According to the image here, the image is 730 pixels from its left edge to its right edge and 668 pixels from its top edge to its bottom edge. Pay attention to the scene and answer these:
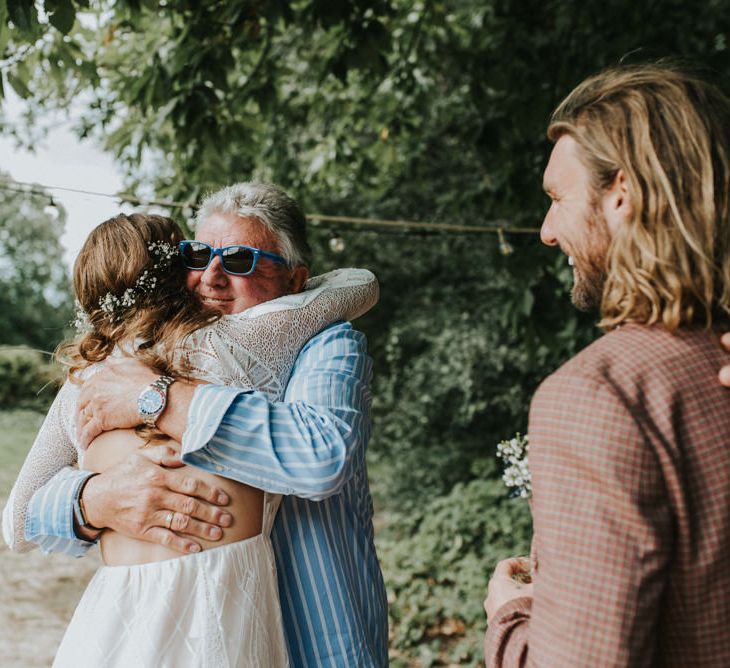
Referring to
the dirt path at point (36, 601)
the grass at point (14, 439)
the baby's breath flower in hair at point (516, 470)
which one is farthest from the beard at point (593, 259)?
the grass at point (14, 439)

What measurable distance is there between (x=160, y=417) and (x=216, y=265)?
56 centimetres

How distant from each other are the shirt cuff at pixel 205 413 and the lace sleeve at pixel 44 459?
412 millimetres

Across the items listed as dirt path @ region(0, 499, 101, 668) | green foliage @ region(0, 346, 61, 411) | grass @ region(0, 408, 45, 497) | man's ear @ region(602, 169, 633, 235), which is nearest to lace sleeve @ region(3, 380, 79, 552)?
man's ear @ region(602, 169, 633, 235)

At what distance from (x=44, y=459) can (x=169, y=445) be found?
426 mm

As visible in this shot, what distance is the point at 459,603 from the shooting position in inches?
222

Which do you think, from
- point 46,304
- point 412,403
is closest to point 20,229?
point 46,304

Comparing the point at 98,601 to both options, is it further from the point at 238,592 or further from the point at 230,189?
the point at 230,189

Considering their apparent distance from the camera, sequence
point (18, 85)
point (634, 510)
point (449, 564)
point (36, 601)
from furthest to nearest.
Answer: point (36, 601) → point (449, 564) → point (18, 85) → point (634, 510)

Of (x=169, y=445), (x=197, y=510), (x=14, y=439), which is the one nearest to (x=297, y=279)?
(x=169, y=445)

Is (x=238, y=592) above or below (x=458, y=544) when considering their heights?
above

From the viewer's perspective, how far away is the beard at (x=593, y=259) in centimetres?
118

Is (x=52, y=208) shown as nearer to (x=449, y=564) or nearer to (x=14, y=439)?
(x=449, y=564)

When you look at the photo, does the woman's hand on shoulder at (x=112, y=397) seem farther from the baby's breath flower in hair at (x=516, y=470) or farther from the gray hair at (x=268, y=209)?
the baby's breath flower in hair at (x=516, y=470)

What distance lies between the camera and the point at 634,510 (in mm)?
988
